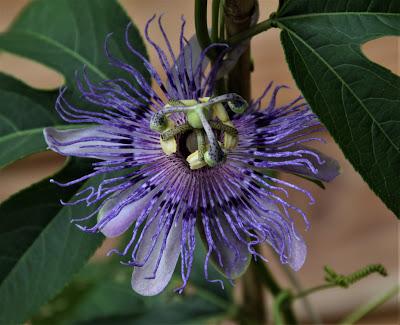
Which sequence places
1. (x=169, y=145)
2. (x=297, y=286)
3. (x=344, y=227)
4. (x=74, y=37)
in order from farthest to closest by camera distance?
(x=344, y=227) < (x=297, y=286) < (x=74, y=37) < (x=169, y=145)

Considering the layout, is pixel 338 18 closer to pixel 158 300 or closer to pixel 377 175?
pixel 377 175

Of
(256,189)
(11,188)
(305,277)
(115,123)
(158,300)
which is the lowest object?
(305,277)

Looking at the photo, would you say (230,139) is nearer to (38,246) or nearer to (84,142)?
(84,142)

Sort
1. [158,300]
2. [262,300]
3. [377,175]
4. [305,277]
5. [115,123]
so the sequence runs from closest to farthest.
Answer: [377,175] → [115,123] → [262,300] → [158,300] → [305,277]

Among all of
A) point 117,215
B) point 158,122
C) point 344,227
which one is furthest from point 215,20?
point 344,227

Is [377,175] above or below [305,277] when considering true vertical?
above

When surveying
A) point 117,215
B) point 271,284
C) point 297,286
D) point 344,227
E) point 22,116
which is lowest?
point 344,227

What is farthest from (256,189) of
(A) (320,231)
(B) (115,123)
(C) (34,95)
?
(A) (320,231)
